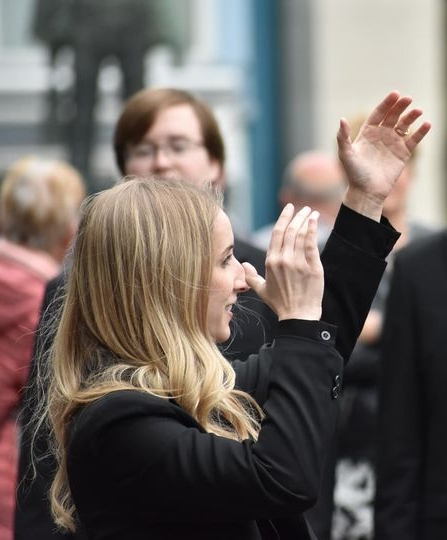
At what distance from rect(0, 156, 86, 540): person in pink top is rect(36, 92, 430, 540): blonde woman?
3.12 ft

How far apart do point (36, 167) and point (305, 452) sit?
291cm

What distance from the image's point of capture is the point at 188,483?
237 centimetres

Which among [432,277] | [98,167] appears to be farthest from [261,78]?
[432,277]

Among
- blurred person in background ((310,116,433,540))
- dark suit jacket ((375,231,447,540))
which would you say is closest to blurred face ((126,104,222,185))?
dark suit jacket ((375,231,447,540))

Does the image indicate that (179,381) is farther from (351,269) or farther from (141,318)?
(351,269)

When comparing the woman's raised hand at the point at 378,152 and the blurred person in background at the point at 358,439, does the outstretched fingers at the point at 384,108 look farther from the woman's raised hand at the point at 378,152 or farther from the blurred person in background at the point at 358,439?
the blurred person in background at the point at 358,439

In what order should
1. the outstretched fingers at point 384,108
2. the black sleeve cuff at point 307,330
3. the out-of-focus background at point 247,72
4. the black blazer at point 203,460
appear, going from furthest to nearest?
the out-of-focus background at point 247,72 < the outstretched fingers at point 384,108 < the black sleeve cuff at point 307,330 < the black blazer at point 203,460

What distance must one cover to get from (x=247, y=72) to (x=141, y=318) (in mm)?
7493

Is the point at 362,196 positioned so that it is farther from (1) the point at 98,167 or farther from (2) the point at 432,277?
(1) the point at 98,167

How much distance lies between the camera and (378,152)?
280 centimetres

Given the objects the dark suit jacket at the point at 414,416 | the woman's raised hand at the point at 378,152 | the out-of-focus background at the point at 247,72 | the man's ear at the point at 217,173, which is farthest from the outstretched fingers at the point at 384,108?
the out-of-focus background at the point at 247,72

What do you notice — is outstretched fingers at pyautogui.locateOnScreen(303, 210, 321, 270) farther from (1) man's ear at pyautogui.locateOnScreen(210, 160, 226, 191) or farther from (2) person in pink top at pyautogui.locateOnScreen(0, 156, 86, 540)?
(1) man's ear at pyautogui.locateOnScreen(210, 160, 226, 191)

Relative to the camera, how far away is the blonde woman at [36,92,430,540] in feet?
7.81

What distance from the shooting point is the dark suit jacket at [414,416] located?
3873 mm
